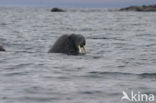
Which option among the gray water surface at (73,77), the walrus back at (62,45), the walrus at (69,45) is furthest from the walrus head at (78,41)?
the gray water surface at (73,77)

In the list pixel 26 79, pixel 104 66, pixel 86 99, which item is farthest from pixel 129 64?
pixel 86 99

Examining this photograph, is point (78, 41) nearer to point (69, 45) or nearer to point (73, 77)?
point (69, 45)

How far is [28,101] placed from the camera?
6793mm

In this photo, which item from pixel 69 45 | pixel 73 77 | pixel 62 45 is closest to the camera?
pixel 73 77

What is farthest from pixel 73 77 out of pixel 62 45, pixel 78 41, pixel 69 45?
pixel 62 45

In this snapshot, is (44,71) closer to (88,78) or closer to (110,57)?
(88,78)

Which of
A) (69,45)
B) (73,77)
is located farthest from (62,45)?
(73,77)

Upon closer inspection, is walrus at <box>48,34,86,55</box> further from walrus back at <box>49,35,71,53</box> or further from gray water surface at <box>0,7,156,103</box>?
gray water surface at <box>0,7,156,103</box>

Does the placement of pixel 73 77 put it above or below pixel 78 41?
below

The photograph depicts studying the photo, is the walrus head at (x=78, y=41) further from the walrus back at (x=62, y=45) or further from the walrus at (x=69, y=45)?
the walrus back at (x=62, y=45)

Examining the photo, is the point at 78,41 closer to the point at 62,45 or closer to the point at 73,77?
the point at 62,45

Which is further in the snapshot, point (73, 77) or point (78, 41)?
point (78, 41)

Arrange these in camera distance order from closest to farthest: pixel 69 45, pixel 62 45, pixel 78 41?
1. pixel 78 41
2. pixel 69 45
3. pixel 62 45

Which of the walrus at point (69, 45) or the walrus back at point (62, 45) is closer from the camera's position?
the walrus at point (69, 45)
